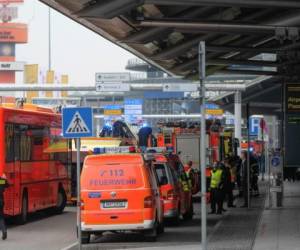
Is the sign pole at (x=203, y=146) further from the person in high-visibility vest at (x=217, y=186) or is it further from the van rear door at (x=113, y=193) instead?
the person in high-visibility vest at (x=217, y=186)

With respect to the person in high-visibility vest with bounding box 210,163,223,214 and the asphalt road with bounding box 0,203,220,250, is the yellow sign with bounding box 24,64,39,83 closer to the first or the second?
the person in high-visibility vest with bounding box 210,163,223,214

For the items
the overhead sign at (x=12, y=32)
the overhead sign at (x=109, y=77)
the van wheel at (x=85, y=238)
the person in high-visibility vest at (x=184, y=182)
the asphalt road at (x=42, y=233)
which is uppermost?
the overhead sign at (x=12, y=32)

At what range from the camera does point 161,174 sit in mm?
20156

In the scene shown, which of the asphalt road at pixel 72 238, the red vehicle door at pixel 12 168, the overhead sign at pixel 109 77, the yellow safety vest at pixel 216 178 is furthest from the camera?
the overhead sign at pixel 109 77

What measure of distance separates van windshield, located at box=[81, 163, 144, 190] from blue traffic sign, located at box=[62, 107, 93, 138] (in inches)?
85.5

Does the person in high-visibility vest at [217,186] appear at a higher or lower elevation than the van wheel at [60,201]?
higher

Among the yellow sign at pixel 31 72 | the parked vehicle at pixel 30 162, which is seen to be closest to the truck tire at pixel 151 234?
the parked vehicle at pixel 30 162

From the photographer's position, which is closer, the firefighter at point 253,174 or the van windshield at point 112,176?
the van windshield at point 112,176

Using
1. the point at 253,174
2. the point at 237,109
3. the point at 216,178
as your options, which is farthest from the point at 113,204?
the point at 237,109

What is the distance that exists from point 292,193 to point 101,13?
63.7ft

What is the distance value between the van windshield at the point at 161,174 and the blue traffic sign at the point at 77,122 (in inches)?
207

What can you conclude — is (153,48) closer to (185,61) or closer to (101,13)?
(185,61)

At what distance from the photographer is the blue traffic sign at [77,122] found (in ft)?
49.5

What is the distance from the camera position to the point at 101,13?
1686 cm
